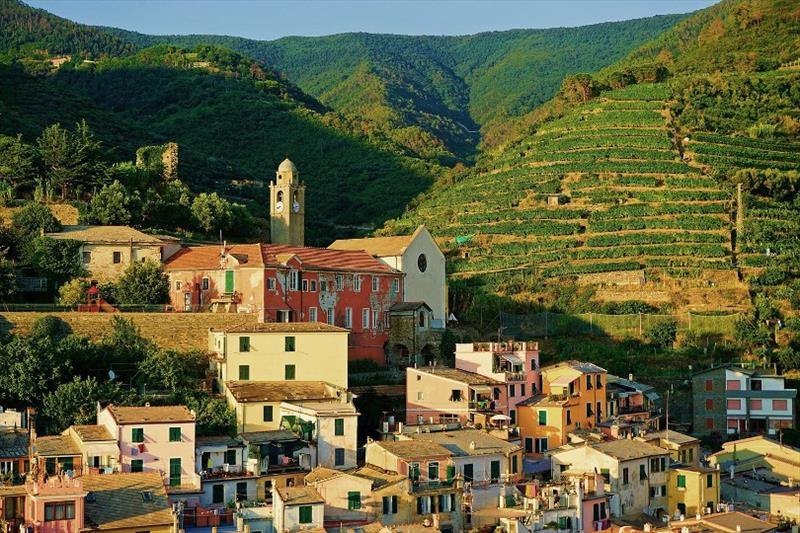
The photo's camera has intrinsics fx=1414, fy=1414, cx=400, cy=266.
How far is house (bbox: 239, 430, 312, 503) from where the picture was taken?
1857 inches

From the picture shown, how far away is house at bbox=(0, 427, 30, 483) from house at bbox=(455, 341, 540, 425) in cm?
2050

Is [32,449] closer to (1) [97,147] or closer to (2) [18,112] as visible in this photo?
(1) [97,147]

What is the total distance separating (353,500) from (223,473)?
4.96 metres

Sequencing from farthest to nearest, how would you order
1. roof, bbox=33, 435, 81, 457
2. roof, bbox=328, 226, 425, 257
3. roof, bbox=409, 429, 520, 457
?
roof, bbox=328, 226, 425, 257 → roof, bbox=409, 429, 520, 457 → roof, bbox=33, 435, 81, 457

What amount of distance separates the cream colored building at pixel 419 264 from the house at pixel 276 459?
18051 mm

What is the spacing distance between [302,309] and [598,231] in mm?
29341

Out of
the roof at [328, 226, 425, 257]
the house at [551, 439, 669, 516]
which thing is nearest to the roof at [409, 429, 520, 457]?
the house at [551, 439, 669, 516]

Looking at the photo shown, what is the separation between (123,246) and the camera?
61875 millimetres

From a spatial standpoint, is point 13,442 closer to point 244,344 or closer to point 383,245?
point 244,344

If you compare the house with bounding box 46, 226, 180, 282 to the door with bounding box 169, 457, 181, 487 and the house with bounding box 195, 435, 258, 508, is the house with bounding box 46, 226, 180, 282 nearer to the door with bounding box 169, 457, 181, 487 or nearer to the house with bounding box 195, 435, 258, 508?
the house with bounding box 195, 435, 258, 508

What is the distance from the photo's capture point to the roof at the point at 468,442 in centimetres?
4978

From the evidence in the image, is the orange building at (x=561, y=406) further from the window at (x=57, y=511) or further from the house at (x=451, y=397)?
the window at (x=57, y=511)

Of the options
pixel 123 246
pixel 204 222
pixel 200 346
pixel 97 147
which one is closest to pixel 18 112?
pixel 97 147

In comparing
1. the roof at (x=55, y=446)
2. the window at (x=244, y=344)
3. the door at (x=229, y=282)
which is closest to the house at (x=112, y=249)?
the door at (x=229, y=282)
